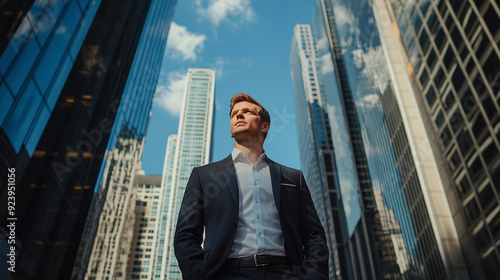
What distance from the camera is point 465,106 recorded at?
3875cm

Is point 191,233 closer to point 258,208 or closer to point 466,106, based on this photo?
point 258,208

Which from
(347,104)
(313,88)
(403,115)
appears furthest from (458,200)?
(313,88)

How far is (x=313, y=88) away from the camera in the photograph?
6043 inches

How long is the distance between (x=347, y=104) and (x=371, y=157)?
36.5 metres

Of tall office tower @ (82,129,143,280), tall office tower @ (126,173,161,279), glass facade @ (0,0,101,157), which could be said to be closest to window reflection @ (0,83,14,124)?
glass facade @ (0,0,101,157)

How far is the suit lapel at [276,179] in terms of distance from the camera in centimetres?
361

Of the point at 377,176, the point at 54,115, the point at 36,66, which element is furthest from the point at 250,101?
the point at 377,176

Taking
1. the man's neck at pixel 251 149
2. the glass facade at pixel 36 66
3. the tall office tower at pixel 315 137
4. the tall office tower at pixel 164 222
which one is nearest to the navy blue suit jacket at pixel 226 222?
the man's neck at pixel 251 149

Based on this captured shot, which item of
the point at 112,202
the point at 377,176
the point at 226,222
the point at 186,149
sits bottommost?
the point at 226,222

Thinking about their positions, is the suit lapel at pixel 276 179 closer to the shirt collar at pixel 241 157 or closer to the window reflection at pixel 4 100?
the shirt collar at pixel 241 157

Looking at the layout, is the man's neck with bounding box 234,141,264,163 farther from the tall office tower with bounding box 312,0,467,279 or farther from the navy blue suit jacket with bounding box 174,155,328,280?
the tall office tower with bounding box 312,0,467,279

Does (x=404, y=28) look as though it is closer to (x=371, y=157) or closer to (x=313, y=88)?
(x=371, y=157)

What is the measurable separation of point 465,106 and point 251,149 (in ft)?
138

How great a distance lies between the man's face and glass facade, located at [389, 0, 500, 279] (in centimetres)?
3690
